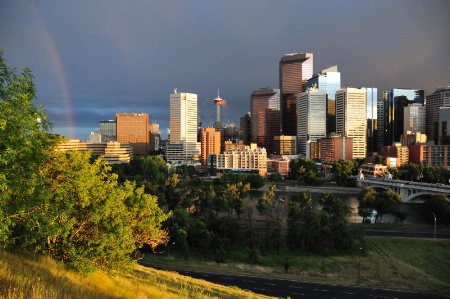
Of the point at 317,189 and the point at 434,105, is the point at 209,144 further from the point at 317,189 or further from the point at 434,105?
the point at 434,105

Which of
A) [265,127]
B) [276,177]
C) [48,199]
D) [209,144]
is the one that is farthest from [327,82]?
[48,199]

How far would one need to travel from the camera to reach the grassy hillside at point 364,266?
74.3 ft

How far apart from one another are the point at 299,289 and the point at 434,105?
13069 centimetres

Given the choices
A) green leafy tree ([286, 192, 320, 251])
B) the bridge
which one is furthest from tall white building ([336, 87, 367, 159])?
green leafy tree ([286, 192, 320, 251])

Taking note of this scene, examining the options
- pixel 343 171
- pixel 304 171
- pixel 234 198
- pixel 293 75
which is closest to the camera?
pixel 234 198

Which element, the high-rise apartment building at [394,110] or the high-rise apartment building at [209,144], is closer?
the high-rise apartment building at [209,144]

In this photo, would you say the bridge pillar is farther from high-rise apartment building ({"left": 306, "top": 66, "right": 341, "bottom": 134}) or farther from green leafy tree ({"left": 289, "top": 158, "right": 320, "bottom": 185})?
high-rise apartment building ({"left": 306, "top": 66, "right": 341, "bottom": 134})

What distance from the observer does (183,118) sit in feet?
444

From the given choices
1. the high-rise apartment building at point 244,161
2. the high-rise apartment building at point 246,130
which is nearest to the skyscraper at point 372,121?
the high-rise apartment building at point 246,130

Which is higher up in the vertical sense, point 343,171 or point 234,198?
point 343,171

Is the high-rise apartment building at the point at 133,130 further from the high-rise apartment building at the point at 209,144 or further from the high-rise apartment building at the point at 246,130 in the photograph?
the high-rise apartment building at the point at 246,130

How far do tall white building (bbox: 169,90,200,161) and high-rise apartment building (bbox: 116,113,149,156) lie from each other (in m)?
9.99

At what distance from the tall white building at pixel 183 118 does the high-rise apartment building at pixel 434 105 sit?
83.1m

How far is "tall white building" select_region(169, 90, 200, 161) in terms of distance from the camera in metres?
134
